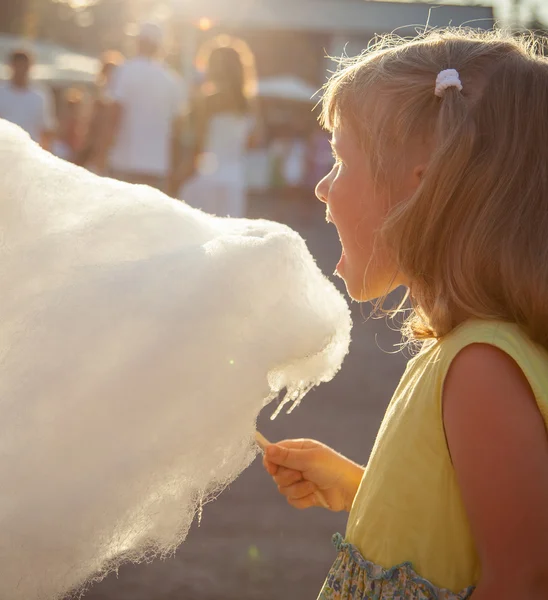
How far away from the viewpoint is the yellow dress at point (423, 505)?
1290mm

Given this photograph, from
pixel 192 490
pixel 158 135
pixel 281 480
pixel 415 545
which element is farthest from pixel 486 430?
pixel 158 135

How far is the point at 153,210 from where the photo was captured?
5.22ft

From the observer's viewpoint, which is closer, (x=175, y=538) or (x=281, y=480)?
(x=175, y=538)

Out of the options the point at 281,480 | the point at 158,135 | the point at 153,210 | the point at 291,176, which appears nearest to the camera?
the point at 153,210

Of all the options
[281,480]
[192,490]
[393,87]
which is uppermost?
[393,87]

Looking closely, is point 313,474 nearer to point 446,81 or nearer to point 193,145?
point 446,81

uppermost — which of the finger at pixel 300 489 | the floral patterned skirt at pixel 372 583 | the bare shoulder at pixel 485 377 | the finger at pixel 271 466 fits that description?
the bare shoulder at pixel 485 377

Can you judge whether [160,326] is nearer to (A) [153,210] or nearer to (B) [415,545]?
(A) [153,210]

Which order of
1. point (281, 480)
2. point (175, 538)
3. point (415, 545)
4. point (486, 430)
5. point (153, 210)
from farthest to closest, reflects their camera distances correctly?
1. point (281, 480)
2. point (153, 210)
3. point (175, 538)
4. point (415, 545)
5. point (486, 430)

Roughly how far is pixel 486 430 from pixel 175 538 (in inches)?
21.4

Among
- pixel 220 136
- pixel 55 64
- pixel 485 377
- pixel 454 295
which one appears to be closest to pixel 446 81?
pixel 454 295

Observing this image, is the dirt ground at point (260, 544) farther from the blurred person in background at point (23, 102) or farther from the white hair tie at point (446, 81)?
the blurred person in background at point (23, 102)

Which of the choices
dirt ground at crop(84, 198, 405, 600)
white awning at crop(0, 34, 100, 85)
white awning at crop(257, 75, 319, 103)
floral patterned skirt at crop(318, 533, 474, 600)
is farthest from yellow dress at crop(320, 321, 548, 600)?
white awning at crop(257, 75, 319, 103)

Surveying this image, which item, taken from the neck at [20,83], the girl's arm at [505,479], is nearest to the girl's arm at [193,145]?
the neck at [20,83]
